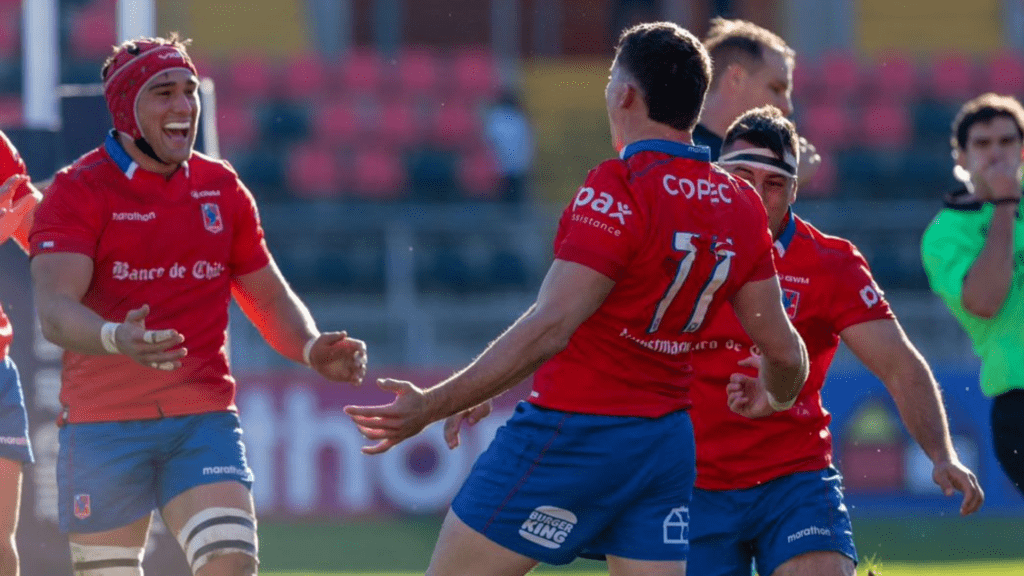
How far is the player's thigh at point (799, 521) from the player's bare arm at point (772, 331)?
65cm

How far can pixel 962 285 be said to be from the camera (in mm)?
6754

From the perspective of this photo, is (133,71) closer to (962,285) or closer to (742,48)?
(742,48)

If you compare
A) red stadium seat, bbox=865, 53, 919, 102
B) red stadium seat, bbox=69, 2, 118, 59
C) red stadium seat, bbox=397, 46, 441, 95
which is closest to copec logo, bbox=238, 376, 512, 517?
red stadium seat, bbox=397, 46, 441, 95

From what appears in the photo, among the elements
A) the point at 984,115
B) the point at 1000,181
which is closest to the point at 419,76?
the point at 984,115

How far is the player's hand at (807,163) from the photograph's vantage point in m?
6.29

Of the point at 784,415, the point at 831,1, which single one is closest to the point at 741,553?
the point at 784,415

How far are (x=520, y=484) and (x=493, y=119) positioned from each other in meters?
14.0

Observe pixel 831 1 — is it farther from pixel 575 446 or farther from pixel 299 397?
pixel 575 446

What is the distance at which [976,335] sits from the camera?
6906mm

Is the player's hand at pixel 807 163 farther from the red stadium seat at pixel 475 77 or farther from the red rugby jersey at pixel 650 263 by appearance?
the red stadium seat at pixel 475 77

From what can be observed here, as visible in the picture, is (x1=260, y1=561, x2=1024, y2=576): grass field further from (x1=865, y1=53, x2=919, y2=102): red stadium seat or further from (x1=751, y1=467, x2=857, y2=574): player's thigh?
(x1=865, y1=53, x2=919, y2=102): red stadium seat

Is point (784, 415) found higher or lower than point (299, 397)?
higher

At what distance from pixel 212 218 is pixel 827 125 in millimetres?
15021

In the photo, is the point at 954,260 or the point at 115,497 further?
the point at 954,260
